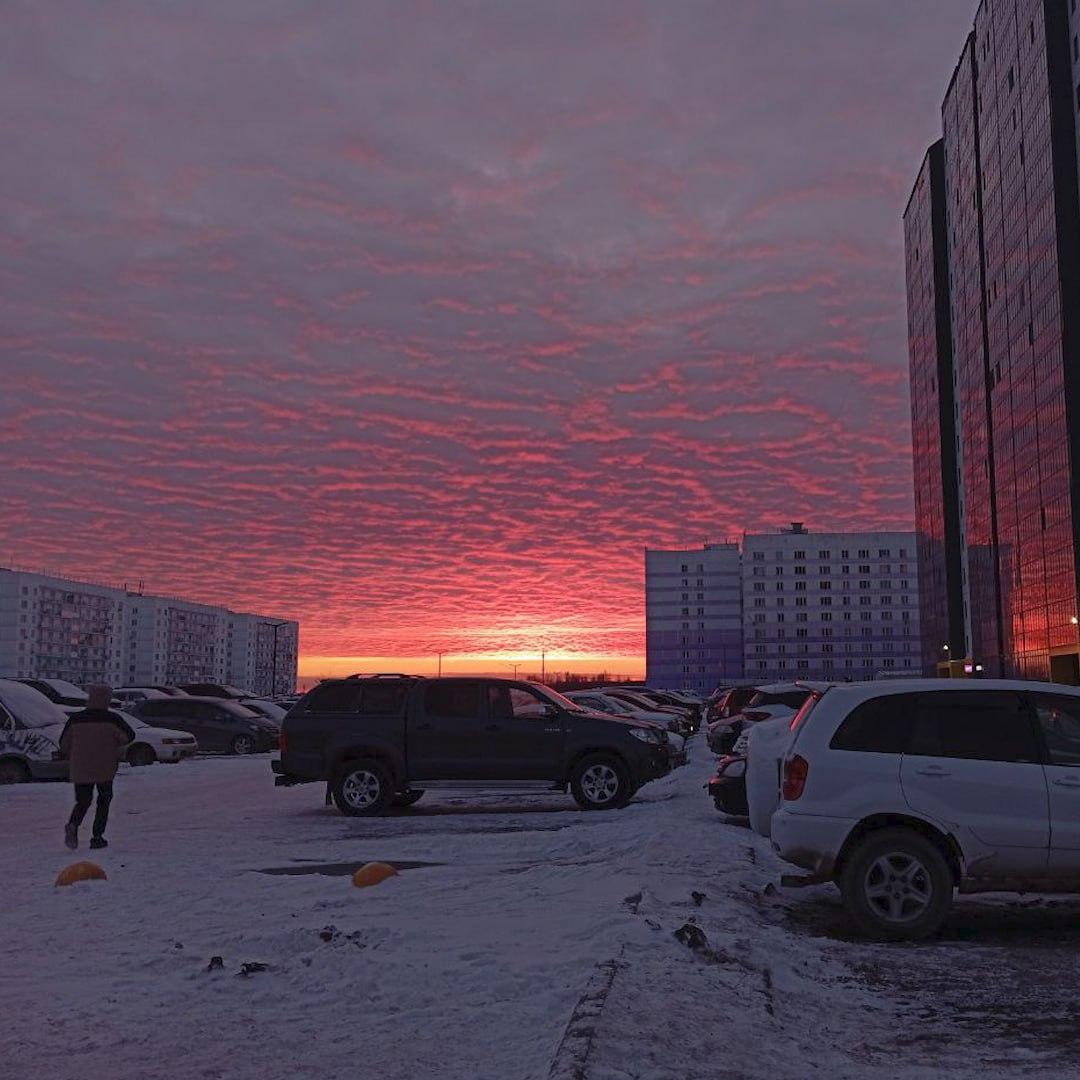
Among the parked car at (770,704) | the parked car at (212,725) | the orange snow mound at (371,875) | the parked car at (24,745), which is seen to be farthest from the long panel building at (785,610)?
the orange snow mound at (371,875)

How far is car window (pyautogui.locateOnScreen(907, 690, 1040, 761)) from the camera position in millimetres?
7934

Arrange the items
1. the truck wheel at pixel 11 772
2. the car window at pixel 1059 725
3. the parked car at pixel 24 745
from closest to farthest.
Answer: the car window at pixel 1059 725 < the parked car at pixel 24 745 < the truck wheel at pixel 11 772

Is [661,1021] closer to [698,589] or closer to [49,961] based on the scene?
[49,961]

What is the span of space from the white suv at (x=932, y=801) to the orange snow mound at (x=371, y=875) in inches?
137

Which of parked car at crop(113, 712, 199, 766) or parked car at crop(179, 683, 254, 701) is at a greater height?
parked car at crop(179, 683, 254, 701)

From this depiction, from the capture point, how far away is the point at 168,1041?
5.47m

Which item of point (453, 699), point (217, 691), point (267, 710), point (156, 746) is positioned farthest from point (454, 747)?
point (217, 691)

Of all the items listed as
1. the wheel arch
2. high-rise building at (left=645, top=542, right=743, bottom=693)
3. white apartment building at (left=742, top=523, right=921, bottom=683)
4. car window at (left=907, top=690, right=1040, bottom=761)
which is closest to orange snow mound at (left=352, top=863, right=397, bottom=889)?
the wheel arch

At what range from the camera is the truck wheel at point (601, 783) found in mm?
15812

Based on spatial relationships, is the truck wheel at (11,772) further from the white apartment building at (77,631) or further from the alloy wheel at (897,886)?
the white apartment building at (77,631)

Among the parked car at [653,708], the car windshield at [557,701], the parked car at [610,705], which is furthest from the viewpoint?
the parked car at [653,708]

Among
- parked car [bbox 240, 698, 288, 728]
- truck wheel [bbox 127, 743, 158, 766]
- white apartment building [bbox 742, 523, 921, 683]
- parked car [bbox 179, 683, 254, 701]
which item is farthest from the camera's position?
white apartment building [bbox 742, 523, 921, 683]

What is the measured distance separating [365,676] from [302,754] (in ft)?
4.59

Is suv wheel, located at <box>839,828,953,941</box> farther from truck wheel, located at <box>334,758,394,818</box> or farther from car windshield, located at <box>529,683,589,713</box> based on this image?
truck wheel, located at <box>334,758,394,818</box>
